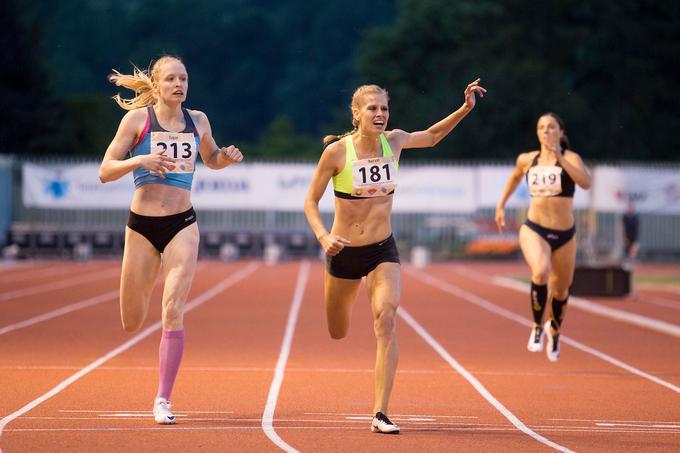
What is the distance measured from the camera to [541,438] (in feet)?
27.8

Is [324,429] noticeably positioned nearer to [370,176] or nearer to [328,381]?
[370,176]

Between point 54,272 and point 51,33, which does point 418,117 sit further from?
point 51,33

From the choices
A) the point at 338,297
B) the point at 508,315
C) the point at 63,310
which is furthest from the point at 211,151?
the point at 508,315

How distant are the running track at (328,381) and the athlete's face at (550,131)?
2085 millimetres

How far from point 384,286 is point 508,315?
477 inches

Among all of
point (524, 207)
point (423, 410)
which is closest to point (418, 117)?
point (524, 207)

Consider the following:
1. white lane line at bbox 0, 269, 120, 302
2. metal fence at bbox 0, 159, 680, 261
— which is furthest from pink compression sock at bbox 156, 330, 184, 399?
metal fence at bbox 0, 159, 680, 261

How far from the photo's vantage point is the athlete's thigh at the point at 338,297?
363 inches

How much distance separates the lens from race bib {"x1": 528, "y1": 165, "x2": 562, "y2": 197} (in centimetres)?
1301

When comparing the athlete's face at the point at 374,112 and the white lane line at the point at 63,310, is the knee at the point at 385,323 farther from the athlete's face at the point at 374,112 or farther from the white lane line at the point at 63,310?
the white lane line at the point at 63,310

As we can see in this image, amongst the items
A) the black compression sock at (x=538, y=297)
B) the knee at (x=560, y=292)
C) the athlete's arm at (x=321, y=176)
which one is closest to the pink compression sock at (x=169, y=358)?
the athlete's arm at (x=321, y=176)

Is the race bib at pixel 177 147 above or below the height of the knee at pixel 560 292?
above

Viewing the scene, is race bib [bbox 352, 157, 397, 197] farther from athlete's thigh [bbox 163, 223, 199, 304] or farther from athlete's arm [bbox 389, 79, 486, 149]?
athlete's thigh [bbox 163, 223, 199, 304]

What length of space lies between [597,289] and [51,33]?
79363 mm
